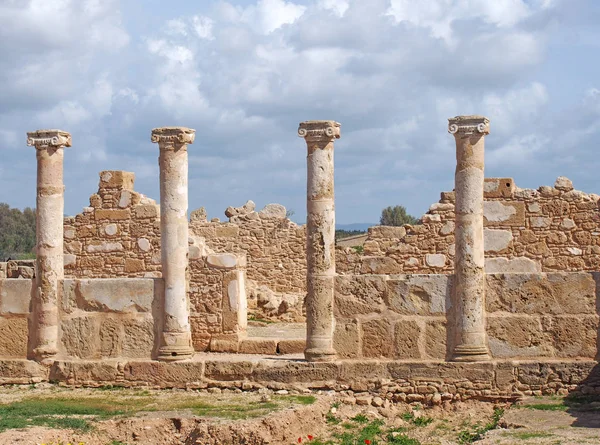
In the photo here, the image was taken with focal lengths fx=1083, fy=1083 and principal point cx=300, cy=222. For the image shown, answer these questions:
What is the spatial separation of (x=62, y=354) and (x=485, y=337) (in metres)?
5.18

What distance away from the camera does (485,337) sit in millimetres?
12484

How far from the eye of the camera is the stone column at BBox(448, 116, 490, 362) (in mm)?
12406

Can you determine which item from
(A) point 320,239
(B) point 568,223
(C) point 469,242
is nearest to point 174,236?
(A) point 320,239

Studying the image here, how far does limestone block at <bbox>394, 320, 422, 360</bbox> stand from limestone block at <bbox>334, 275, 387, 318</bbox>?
12.8 inches

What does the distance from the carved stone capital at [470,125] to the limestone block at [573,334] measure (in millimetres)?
2297

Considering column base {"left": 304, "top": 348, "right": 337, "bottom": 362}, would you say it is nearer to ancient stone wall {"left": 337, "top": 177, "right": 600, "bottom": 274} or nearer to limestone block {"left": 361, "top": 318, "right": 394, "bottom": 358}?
limestone block {"left": 361, "top": 318, "right": 394, "bottom": 358}

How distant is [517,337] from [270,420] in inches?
129

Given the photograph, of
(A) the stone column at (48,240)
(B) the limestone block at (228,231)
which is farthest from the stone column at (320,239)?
(B) the limestone block at (228,231)

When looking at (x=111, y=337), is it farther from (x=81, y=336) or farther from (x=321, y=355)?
(x=321, y=355)

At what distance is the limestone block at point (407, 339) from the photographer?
12.6m

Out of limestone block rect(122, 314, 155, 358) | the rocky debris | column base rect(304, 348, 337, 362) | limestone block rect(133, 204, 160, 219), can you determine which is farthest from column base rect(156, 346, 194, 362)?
the rocky debris

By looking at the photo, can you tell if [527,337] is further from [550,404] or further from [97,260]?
[97,260]

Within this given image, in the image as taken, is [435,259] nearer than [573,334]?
No

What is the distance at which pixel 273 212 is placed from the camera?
76.8 feet
